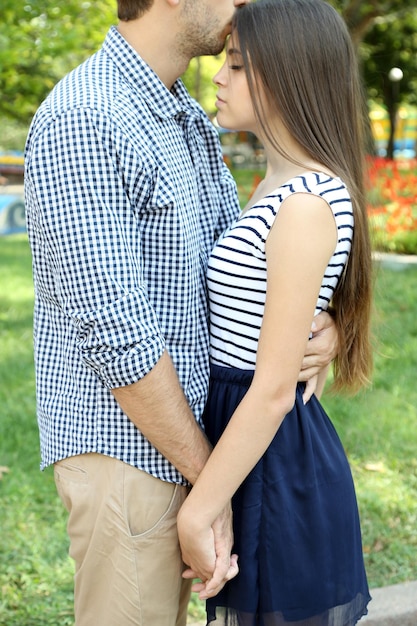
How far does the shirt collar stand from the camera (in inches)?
75.7

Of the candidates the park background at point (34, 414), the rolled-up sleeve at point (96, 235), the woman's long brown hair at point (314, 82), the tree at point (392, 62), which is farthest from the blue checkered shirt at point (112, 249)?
the tree at point (392, 62)

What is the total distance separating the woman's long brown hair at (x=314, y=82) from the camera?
1892 millimetres

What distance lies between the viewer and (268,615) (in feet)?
6.44

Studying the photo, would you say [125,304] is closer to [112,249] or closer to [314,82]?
[112,249]

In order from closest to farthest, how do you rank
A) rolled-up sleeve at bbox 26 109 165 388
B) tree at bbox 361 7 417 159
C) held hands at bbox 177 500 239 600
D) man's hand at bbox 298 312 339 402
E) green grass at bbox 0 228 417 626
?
rolled-up sleeve at bbox 26 109 165 388, held hands at bbox 177 500 239 600, man's hand at bbox 298 312 339 402, green grass at bbox 0 228 417 626, tree at bbox 361 7 417 159

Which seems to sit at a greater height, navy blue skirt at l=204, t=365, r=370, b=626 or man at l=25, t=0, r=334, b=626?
man at l=25, t=0, r=334, b=626

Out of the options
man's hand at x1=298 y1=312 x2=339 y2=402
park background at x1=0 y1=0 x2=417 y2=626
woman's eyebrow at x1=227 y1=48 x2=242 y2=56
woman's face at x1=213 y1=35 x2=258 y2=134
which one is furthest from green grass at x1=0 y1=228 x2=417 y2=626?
woman's eyebrow at x1=227 y1=48 x2=242 y2=56

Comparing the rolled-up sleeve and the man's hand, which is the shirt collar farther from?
the man's hand

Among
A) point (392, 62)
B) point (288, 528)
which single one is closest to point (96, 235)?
point (288, 528)

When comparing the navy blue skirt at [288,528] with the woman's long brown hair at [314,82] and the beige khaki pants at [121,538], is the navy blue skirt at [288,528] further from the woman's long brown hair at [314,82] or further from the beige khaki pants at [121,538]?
the woman's long brown hair at [314,82]

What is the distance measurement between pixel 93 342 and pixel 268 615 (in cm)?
81

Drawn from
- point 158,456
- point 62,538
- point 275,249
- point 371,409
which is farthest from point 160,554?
point 371,409

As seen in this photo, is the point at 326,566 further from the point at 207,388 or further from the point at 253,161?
the point at 253,161

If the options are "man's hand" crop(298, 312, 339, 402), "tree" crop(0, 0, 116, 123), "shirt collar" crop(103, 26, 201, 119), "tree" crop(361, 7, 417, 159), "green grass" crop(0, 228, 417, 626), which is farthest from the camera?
"tree" crop(361, 7, 417, 159)
